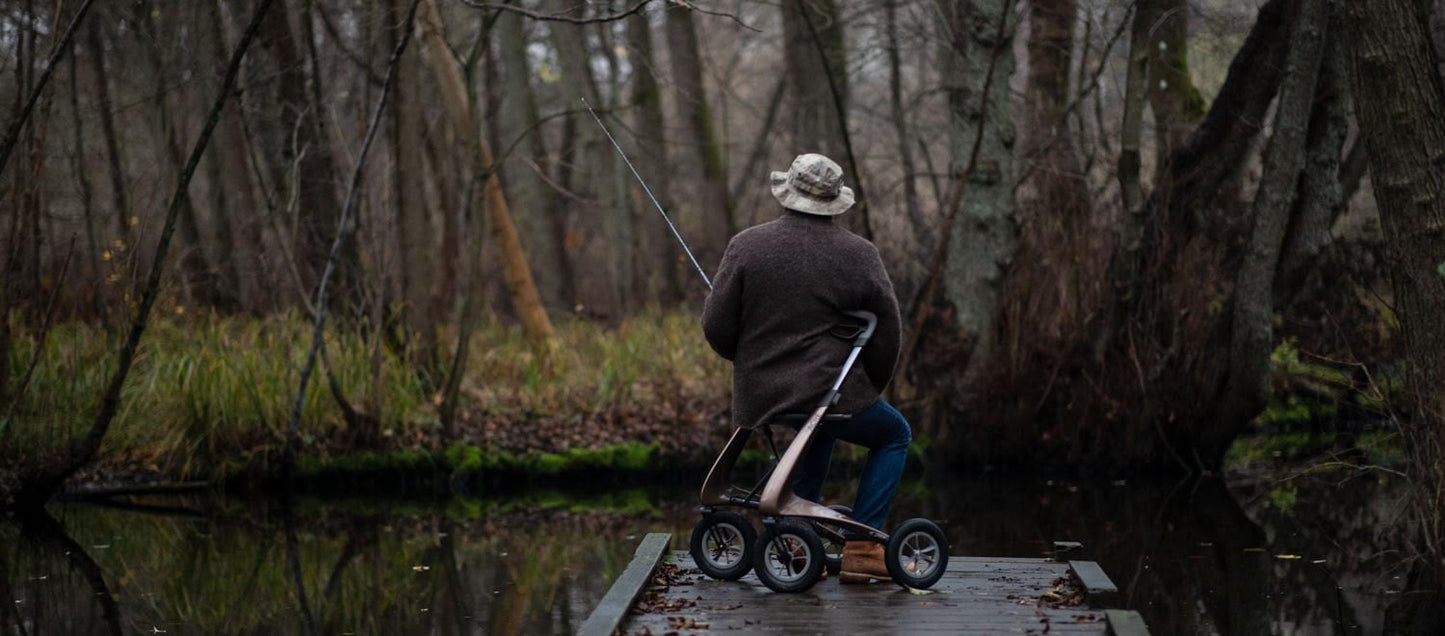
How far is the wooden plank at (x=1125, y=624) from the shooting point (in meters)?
5.88

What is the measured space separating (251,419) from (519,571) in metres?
4.65

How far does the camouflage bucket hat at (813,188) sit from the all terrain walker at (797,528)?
1.49 feet

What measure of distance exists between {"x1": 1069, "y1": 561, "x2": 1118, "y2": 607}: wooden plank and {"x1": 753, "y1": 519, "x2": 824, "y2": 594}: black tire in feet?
3.67

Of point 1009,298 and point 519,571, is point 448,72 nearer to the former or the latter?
point 1009,298

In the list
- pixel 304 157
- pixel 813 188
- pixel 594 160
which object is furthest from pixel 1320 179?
pixel 594 160

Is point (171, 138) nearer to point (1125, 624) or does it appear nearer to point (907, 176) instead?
point (907, 176)

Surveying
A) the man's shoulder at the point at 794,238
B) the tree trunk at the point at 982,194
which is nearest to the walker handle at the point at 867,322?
the man's shoulder at the point at 794,238

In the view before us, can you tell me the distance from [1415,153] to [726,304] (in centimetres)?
357

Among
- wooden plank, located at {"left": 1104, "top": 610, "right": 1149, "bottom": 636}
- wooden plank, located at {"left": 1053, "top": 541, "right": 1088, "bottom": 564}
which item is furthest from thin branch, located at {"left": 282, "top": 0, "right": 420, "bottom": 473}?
wooden plank, located at {"left": 1104, "top": 610, "right": 1149, "bottom": 636}

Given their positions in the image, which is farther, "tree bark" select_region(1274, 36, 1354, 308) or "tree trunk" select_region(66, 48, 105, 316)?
"tree trunk" select_region(66, 48, 105, 316)

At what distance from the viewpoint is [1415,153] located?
7812 millimetres

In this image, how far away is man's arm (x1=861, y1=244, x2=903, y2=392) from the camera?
667cm

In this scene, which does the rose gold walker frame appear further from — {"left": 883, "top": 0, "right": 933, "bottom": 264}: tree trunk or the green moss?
{"left": 883, "top": 0, "right": 933, "bottom": 264}: tree trunk

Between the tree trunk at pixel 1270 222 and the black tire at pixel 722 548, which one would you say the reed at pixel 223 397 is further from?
the black tire at pixel 722 548
